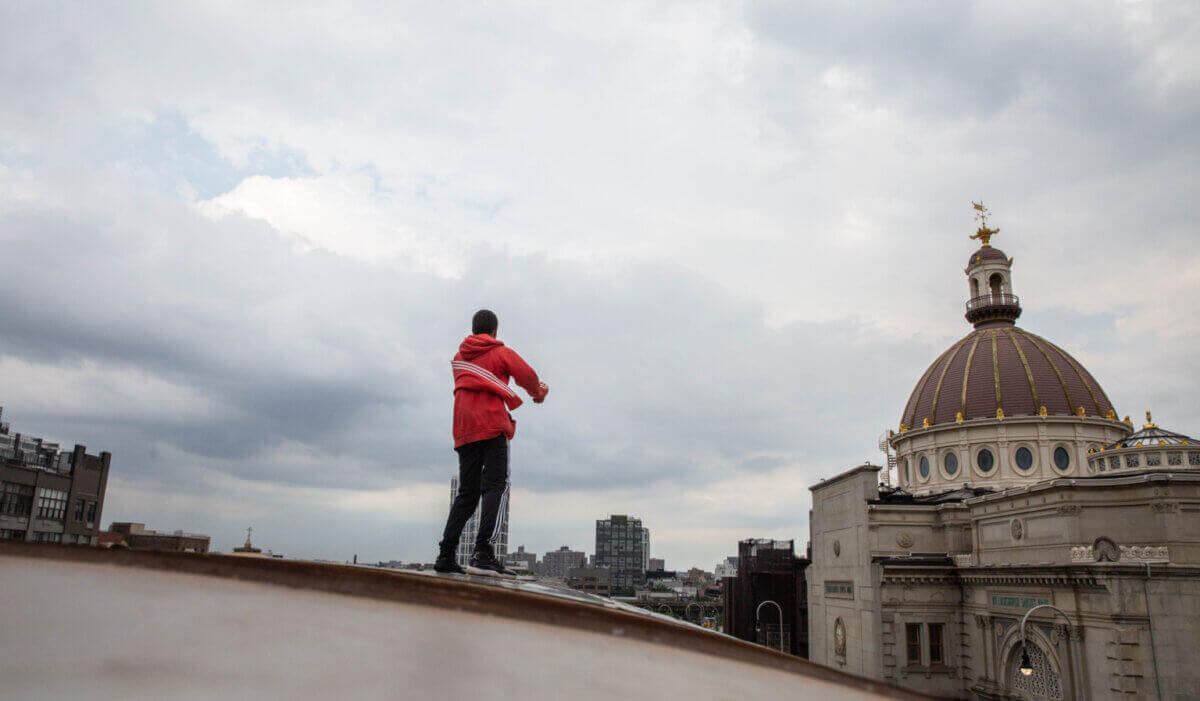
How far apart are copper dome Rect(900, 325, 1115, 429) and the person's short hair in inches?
1884

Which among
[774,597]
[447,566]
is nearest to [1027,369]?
[774,597]

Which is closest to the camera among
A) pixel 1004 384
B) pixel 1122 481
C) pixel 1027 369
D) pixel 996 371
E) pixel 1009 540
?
pixel 1122 481

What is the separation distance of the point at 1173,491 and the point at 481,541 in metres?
30.6

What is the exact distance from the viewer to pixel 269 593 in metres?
1.89

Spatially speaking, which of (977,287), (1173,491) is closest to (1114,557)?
(1173,491)

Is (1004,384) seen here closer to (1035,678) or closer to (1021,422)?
(1021,422)

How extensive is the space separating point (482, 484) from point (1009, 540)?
110 ft

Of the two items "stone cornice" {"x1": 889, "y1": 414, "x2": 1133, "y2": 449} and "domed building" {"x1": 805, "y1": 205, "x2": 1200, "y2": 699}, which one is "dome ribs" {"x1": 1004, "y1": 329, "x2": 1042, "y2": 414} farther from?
"stone cornice" {"x1": 889, "y1": 414, "x2": 1133, "y2": 449}

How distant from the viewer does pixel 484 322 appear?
532cm

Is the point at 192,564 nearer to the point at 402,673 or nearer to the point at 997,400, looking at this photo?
the point at 402,673

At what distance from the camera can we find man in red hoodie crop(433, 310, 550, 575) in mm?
4973

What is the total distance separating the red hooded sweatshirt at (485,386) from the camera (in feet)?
16.3

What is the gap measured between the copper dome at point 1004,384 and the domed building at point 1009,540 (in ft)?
0.41

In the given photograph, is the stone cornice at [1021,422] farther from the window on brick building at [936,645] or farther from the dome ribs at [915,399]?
the window on brick building at [936,645]
